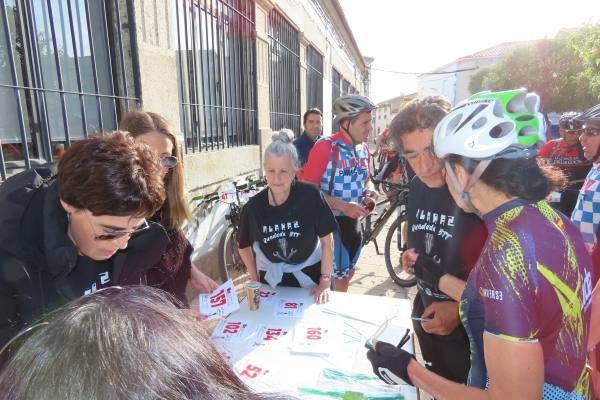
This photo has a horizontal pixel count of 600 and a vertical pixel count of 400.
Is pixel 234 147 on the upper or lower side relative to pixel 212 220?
upper

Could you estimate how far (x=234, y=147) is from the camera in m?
5.26

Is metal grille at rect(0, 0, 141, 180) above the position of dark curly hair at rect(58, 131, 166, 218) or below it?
above

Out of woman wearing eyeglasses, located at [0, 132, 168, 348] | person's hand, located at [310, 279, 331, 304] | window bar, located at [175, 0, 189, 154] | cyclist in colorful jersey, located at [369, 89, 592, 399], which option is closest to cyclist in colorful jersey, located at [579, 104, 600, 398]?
cyclist in colorful jersey, located at [369, 89, 592, 399]

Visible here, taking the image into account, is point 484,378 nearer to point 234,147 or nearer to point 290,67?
point 234,147

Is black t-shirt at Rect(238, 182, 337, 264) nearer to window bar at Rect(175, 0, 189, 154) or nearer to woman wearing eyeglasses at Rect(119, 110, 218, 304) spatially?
woman wearing eyeglasses at Rect(119, 110, 218, 304)

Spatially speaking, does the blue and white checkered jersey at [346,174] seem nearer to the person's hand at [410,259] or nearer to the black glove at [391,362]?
the person's hand at [410,259]

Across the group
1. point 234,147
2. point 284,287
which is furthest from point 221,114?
point 284,287

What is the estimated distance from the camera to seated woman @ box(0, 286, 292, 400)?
459 mm

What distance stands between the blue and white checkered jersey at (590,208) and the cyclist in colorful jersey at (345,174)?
1554mm

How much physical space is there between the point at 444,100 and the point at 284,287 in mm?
1530

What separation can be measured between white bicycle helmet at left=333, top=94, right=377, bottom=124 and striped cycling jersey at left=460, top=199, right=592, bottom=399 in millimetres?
2209

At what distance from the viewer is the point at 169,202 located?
195cm

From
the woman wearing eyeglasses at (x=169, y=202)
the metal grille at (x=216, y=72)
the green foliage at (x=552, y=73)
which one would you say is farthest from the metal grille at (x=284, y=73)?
the green foliage at (x=552, y=73)

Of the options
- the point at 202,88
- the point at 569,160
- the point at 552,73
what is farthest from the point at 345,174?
the point at 552,73
